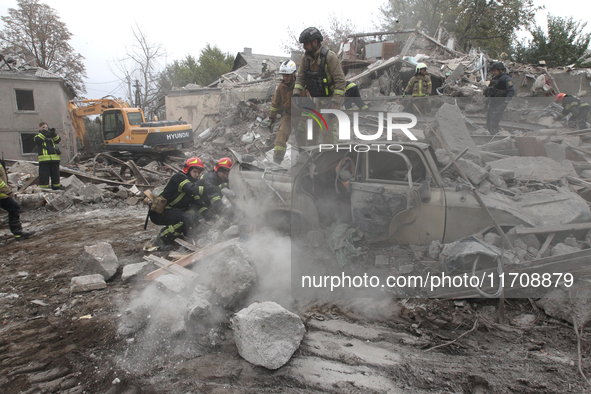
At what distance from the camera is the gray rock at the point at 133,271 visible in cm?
368

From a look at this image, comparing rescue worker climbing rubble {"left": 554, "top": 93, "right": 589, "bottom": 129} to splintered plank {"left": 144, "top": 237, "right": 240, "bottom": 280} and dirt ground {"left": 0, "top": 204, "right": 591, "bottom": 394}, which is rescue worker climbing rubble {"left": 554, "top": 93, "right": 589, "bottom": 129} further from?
splintered plank {"left": 144, "top": 237, "right": 240, "bottom": 280}

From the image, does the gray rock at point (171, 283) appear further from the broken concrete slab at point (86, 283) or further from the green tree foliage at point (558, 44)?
the green tree foliage at point (558, 44)

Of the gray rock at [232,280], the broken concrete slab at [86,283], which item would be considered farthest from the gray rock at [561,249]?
the broken concrete slab at [86,283]

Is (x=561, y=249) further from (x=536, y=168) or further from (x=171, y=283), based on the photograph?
(x=171, y=283)

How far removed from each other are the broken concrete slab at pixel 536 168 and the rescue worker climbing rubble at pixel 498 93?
2.26 meters

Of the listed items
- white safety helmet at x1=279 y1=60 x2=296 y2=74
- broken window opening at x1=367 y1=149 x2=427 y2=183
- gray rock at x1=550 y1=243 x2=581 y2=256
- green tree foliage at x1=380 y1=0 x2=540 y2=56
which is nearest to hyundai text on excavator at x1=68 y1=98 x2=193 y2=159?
white safety helmet at x1=279 y1=60 x2=296 y2=74

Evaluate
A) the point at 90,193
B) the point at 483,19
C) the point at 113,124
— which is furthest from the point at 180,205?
the point at 483,19

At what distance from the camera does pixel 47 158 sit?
26.7 feet

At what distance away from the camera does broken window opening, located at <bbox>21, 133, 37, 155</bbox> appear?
16.1m

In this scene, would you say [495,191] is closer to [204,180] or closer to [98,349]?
[204,180]

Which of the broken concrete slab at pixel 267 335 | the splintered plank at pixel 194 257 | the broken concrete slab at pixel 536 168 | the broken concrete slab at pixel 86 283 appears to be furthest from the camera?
the broken concrete slab at pixel 536 168

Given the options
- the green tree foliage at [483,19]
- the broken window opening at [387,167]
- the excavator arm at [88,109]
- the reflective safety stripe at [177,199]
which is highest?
the green tree foliage at [483,19]

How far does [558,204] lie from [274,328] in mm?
3088

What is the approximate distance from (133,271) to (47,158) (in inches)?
250
